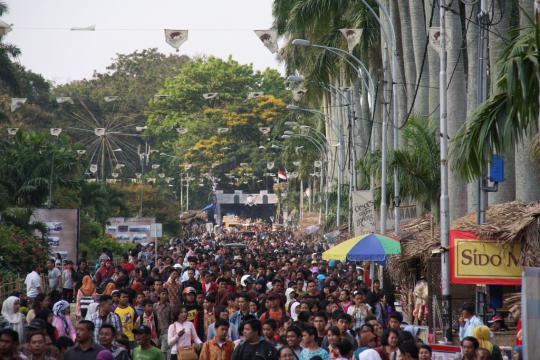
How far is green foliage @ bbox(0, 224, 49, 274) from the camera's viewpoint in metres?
34.0

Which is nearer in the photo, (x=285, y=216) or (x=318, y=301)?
(x=318, y=301)

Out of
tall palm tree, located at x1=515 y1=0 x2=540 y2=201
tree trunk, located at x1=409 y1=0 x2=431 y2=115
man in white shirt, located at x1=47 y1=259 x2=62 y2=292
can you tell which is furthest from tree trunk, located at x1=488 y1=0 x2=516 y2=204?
man in white shirt, located at x1=47 y1=259 x2=62 y2=292

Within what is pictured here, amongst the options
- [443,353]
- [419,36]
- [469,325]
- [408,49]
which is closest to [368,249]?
[469,325]

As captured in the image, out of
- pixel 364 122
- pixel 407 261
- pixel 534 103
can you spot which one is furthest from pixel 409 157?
pixel 364 122

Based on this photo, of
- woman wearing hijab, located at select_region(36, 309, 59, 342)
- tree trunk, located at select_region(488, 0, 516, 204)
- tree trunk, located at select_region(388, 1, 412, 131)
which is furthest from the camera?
tree trunk, located at select_region(388, 1, 412, 131)

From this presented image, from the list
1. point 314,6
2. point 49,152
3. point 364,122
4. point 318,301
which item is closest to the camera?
point 318,301

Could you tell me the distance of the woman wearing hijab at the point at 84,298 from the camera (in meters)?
21.6

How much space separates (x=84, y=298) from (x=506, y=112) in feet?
33.1

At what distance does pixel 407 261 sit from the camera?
23922 millimetres

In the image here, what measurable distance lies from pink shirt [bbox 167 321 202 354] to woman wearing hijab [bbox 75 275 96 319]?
553cm

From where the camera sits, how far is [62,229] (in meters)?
39.9

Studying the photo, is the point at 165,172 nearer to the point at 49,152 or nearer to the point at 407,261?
the point at 49,152

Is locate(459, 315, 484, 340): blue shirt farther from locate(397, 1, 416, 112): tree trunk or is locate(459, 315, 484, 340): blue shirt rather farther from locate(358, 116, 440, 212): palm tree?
locate(397, 1, 416, 112): tree trunk

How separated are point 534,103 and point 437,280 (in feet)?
25.3
